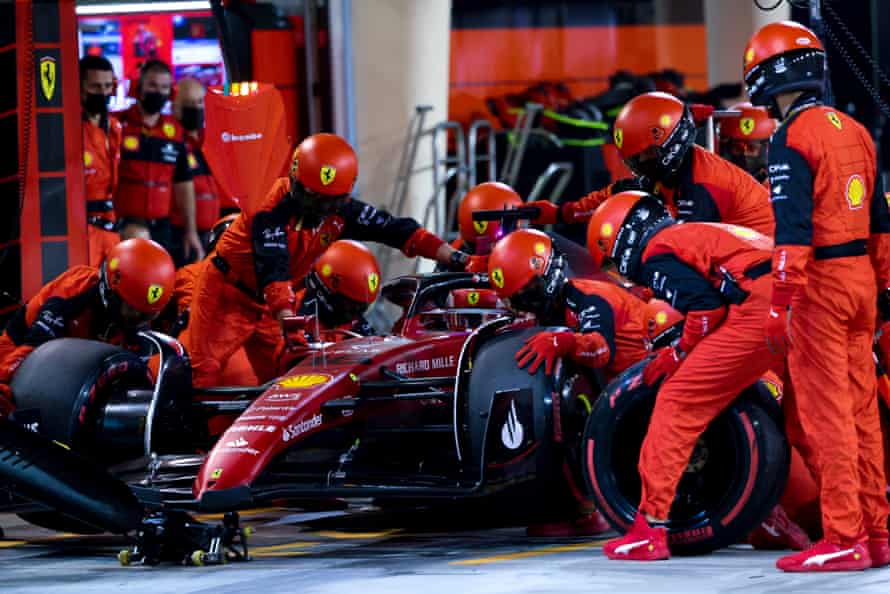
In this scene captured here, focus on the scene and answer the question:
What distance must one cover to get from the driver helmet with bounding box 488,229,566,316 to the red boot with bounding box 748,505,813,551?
1658mm

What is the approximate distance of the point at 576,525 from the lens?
25.2 feet

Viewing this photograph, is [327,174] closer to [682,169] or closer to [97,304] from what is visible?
[97,304]

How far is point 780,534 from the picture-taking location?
6.80m

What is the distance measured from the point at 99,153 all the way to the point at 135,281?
12.2 feet

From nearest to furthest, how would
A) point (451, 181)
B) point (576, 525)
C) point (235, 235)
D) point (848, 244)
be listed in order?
point (848, 244), point (576, 525), point (235, 235), point (451, 181)

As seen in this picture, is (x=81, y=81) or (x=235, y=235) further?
(x=81, y=81)

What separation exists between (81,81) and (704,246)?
21.5ft

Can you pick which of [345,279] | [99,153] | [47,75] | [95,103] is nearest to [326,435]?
[345,279]

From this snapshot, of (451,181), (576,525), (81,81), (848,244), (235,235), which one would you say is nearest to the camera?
(848,244)

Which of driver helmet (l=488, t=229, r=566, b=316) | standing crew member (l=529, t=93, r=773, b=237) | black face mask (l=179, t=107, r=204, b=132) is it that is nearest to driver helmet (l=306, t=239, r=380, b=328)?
driver helmet (l=488, t=229, r=566, b=316)

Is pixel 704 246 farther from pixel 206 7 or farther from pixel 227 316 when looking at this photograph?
pixel 206 7

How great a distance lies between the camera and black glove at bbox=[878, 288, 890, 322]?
6.56 meters

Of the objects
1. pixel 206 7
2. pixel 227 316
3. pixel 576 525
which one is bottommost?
pixel 576 525

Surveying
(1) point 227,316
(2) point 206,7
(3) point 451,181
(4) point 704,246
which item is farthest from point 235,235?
(3) point 451,181
